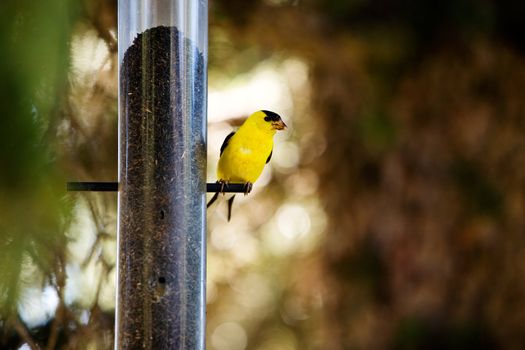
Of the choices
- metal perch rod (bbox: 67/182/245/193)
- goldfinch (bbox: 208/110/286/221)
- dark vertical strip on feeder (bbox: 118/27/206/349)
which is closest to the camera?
metal perch rod (bbox: 67/182/245/193)

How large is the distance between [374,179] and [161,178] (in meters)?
3.43

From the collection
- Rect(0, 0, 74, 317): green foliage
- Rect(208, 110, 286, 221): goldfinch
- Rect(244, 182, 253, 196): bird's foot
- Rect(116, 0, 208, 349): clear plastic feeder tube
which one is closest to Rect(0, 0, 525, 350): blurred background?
Rect(208, 110, 286, 221): goldfinch

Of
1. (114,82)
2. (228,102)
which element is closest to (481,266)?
(228,102)

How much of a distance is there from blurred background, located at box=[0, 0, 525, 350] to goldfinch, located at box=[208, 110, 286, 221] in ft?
4.17

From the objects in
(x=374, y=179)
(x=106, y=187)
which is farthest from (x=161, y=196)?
(x=374, y=179)

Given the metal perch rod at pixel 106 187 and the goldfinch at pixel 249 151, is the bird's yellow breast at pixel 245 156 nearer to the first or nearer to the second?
the goldfinch at pixel 249 151

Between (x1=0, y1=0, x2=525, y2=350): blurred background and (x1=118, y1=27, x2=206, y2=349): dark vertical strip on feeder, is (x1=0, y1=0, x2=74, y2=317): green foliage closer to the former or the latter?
(x1=118, y1=27, x2=206, y2=349): dark vertical strip on feeder

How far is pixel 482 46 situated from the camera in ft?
18.2

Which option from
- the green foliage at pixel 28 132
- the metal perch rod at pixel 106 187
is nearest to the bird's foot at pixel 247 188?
the metal perch rod at pixel 106 187

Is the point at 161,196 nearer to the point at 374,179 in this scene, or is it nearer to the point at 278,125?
the point at 278,125

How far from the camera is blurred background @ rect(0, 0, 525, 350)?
517cm

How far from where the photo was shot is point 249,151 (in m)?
3.09

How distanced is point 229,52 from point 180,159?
2.02 m

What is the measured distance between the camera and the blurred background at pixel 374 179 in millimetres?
5172
